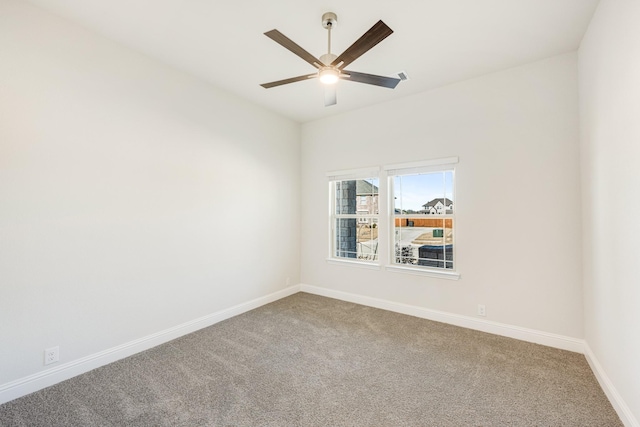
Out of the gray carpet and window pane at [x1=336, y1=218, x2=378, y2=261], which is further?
window pane at [x1=336, y1=218, x2=378, y2=261]

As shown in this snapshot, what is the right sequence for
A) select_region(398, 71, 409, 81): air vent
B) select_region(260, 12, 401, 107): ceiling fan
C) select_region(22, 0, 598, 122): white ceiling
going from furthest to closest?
select_region(398, 71, 409, 81): air vent < select_region(22, 0, 598, 122): white ceiling < select_region(260, 12, 401, 107): ceiling fan

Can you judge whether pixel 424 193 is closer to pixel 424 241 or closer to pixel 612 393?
pixel 424 241

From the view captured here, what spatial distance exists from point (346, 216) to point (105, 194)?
312 cm

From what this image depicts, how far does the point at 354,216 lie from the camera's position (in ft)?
14.5

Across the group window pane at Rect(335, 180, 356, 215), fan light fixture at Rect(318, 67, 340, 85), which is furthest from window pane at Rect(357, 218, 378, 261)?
fan light fixture at Rect(318, 67, 340, 85)

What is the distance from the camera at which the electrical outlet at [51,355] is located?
219 centimetres

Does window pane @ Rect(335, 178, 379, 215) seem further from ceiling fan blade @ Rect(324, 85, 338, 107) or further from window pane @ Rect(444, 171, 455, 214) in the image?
ceiling fan blade @ Rect(324, 85, 338, 107)

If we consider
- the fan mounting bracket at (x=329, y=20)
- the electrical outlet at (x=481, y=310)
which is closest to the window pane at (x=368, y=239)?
the electrical outlet at (x=481, y=310)

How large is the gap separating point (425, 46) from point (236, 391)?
3435 mm

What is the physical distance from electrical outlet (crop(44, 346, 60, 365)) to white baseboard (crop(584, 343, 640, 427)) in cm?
403

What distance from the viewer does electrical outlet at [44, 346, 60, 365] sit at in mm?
2186

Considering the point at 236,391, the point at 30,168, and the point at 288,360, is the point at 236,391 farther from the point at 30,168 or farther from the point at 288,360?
the point at 30,168

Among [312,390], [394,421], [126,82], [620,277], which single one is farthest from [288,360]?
[126,82]

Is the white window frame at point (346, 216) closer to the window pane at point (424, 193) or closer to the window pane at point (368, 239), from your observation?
the window pane at point (368, 239)
